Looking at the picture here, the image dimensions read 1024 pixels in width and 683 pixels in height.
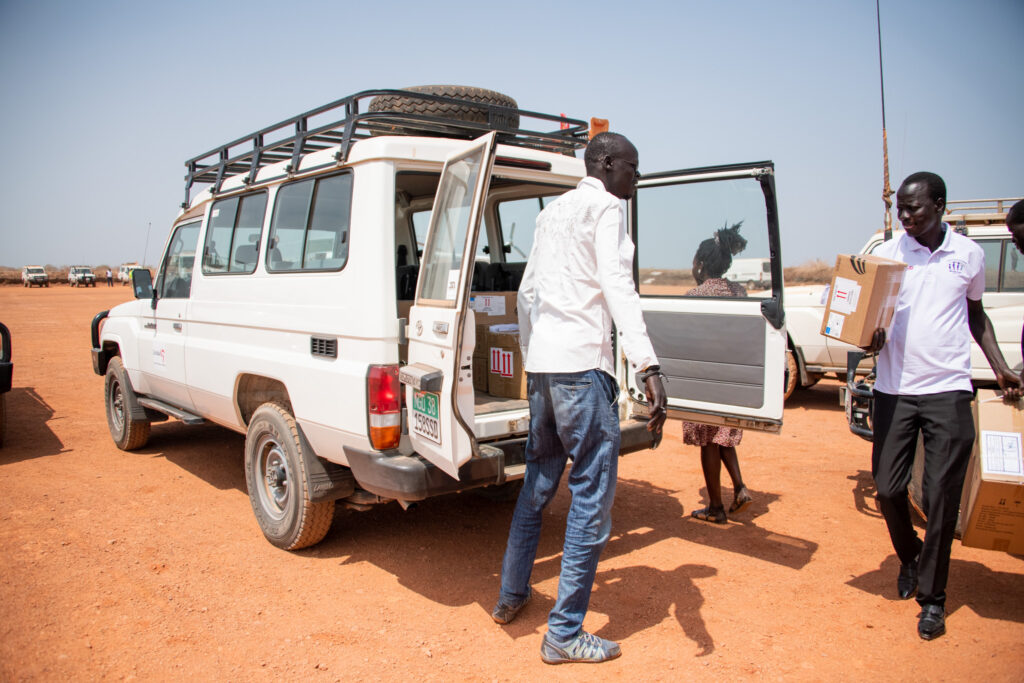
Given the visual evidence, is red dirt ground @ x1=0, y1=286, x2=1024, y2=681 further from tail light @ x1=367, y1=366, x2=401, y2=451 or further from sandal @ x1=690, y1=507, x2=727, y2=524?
tail light @ x1=367, y1=366, x2=401, y2=451

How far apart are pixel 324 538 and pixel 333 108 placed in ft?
8.40

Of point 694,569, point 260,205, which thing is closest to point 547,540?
point 694,569

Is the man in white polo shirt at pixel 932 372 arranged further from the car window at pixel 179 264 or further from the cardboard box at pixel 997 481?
the car window at pixel 179 264

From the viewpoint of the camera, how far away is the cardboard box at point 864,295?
10.4ft

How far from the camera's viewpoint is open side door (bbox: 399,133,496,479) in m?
3.20

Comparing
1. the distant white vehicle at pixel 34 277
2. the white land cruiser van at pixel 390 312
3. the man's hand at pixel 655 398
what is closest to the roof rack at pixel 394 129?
the white land cruiser van at pixel 390 312

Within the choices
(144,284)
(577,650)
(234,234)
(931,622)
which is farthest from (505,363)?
(144,284)

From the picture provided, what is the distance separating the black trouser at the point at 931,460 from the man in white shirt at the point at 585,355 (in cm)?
129

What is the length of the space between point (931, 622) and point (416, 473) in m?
2.48

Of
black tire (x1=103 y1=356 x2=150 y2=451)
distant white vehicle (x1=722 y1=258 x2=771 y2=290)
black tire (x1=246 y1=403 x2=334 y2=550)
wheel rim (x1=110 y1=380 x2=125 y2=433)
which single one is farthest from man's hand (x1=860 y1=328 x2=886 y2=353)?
wheel rim (x1=110 y1=380 x2=125 y2=433)

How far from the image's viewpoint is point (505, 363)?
14.9 feet

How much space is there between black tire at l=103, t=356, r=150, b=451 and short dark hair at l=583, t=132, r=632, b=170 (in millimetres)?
5114

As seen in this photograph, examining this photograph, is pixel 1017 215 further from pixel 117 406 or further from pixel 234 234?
pixel 117 406

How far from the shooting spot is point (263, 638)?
3.29 m
